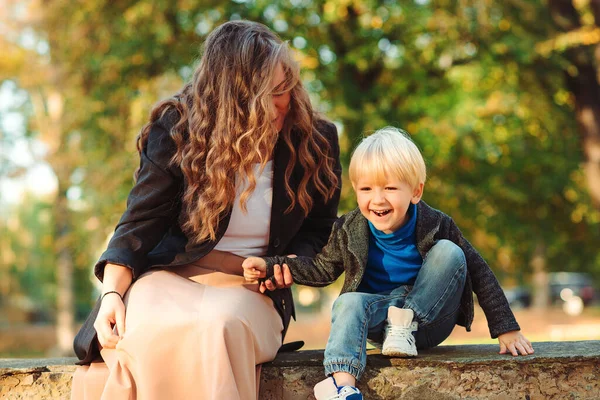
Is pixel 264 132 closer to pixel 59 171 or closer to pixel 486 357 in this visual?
pixel 486 357

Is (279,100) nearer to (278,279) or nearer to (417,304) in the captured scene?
(278,279)

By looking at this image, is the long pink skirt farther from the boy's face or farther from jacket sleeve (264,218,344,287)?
the boy's face

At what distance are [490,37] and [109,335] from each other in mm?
9153

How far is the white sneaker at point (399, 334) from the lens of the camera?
104 inches

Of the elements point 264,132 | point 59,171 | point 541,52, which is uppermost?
point 541,52

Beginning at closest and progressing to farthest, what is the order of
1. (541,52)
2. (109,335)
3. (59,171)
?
(109,335), (541,52), (59,171)

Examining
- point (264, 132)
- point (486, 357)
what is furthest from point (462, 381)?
point (264, 132)

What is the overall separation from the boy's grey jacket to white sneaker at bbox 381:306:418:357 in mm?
222

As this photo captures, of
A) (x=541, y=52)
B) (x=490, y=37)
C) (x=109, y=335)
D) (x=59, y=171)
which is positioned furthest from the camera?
(x=59, y=171)

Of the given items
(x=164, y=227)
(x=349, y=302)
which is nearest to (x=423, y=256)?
(x=349, y=302)

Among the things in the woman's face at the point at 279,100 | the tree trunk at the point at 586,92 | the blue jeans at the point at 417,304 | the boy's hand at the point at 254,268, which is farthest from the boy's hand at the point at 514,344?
the tree trunk at the point at 586,92

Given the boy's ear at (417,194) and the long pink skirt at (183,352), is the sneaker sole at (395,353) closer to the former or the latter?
the long pink skirt at (183,352)

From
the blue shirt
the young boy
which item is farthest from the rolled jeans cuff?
the blue shirt

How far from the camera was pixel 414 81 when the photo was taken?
36.6 feet
